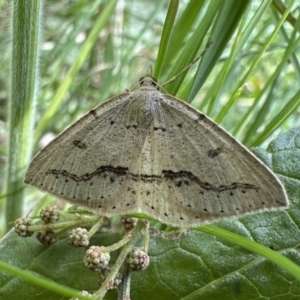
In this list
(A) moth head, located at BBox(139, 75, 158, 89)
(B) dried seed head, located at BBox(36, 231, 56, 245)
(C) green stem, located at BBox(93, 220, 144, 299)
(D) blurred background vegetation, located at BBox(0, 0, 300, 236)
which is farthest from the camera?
(A) moth head, located at BBox(139, 75, 158, 89)

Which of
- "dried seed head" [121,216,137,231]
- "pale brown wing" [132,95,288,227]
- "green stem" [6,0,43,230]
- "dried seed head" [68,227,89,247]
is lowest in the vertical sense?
"dried seed head" [68,227,89,247]

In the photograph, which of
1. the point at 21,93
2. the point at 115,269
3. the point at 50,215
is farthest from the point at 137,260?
the point at 21,93

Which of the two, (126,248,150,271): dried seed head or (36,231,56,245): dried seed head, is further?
(36,231,56,245): dried seed head

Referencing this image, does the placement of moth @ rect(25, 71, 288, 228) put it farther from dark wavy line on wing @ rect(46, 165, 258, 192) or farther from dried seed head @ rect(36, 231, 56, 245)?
dried seed head @ rect(36, 231, 56, 245)

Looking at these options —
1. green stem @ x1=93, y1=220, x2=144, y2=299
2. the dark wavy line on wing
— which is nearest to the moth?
the dark wavy line on wing

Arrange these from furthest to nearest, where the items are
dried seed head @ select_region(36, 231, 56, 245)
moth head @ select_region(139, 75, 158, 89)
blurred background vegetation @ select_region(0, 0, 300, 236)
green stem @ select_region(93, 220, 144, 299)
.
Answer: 1. moth head @ select_region(139, 75, 158, 89)
2. dried seed head @ select_region(36, 231, 56, 245)
3. blurred background vegetation @ select_region(0, 0, 300, 236)
4. green stem @ select_region(93, 220, 144, 299)

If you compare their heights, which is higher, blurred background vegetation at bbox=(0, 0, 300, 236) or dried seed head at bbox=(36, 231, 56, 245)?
blurred background vegetation at bbox=(0, 0, 300, 236)
